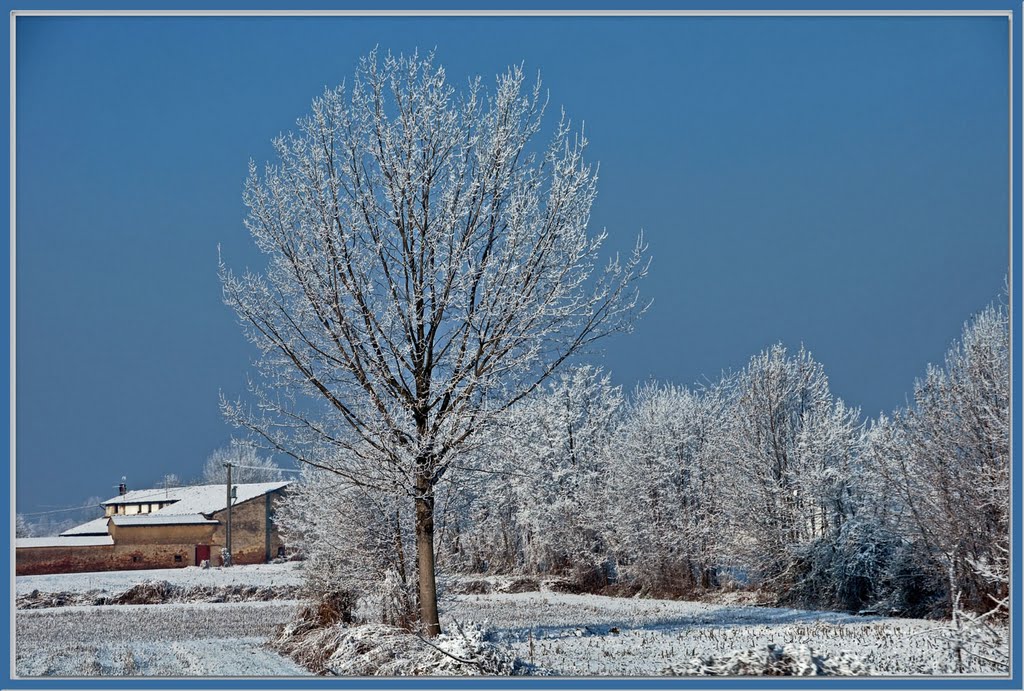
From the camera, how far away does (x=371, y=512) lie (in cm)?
1661

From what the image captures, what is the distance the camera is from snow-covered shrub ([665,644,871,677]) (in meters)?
9.66

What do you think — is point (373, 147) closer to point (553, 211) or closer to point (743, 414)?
point (553, 211)

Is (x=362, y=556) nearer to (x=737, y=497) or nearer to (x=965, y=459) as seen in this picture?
(x=965, y=459)

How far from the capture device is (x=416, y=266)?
37.7 ft

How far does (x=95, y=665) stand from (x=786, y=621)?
40.9 ft

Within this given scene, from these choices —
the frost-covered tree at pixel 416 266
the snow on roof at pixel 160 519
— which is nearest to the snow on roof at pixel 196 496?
the snow on roof at pixel 160 519

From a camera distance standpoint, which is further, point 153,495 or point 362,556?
point 153,495

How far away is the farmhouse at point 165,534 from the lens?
3641 centimetres

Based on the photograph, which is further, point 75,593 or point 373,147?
point 75,593

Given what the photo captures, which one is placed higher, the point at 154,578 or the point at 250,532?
the point at 250,532

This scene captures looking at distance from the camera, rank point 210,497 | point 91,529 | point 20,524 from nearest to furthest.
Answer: point 20,524, point 91,529, point 210,497

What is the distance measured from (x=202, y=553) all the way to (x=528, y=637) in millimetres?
33563

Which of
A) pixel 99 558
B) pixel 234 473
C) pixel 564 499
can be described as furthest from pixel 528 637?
pixel 234 473

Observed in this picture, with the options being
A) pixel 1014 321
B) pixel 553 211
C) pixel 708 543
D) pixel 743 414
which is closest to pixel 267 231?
pixel 553 211
